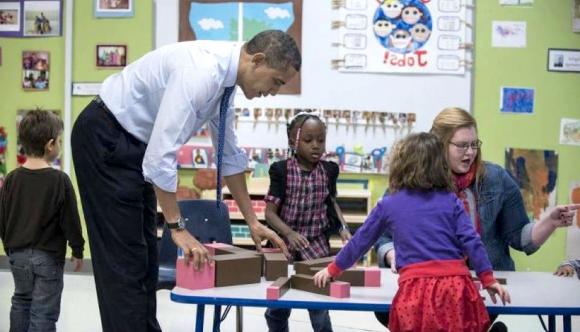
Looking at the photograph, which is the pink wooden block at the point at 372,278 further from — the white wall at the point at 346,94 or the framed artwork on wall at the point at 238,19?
the framed artwork on wall at the point at 238,19

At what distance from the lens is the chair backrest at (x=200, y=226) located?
10.6 feet

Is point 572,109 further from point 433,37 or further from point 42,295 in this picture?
point 42,295

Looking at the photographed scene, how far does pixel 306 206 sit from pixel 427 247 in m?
1.21

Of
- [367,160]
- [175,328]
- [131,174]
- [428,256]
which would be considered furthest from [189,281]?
[367,160]

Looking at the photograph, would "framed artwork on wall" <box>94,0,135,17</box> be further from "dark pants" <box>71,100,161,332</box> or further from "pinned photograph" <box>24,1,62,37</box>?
"dark pants" <box>71,100,161,332</box>

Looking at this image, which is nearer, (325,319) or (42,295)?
(42,295)

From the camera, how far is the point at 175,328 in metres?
3.58

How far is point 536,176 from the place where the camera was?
A: 4781 millimetres

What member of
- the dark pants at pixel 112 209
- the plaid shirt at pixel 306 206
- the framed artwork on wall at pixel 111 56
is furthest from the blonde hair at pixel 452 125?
the framed artwork on wall at pixel 111 56

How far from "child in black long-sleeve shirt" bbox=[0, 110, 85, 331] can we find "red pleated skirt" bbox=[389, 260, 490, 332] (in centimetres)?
158

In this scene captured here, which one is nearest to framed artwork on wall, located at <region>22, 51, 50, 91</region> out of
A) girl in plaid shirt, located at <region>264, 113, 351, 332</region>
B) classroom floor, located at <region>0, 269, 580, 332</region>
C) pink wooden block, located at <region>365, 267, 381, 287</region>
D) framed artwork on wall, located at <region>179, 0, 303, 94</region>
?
framed artwork on wall, located at <region>179, 0, 303, 94</region>

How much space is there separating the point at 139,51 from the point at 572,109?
Result: 10.5ft

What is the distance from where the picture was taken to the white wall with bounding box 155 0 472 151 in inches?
189

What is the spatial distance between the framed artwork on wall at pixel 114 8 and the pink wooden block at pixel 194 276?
3524mm
